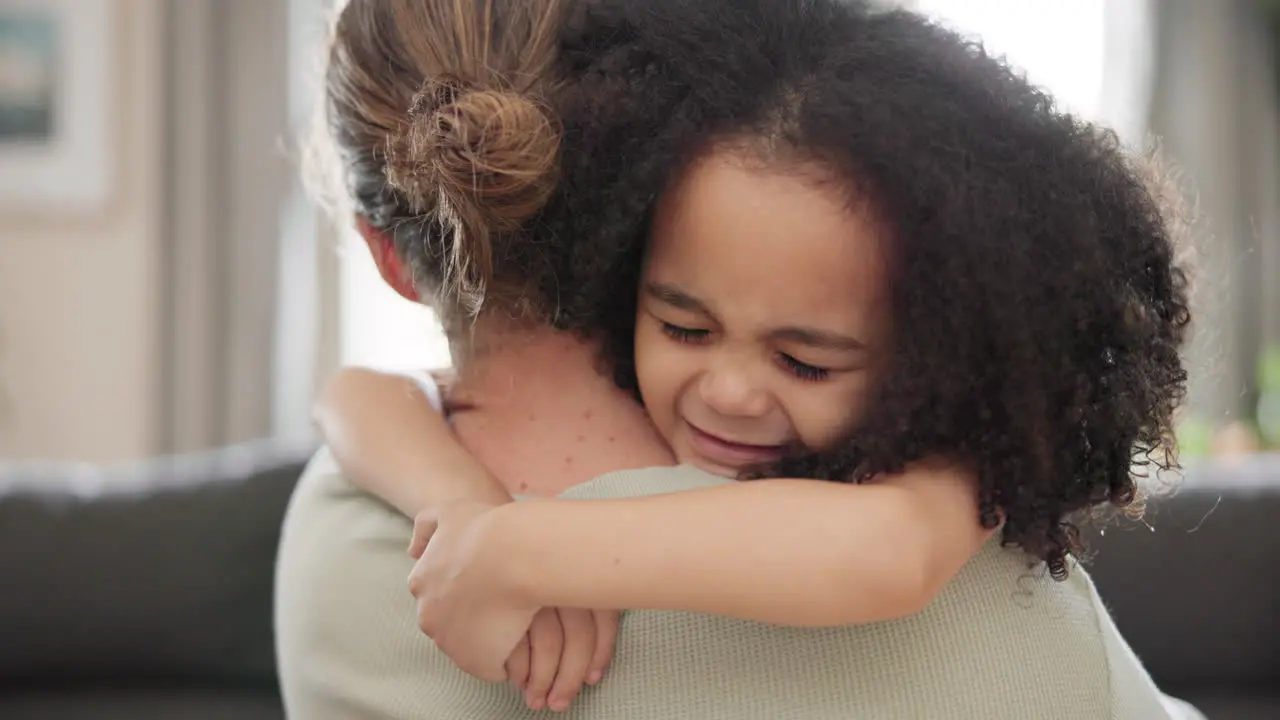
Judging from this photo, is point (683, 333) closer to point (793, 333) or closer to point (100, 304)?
point (793, 333)

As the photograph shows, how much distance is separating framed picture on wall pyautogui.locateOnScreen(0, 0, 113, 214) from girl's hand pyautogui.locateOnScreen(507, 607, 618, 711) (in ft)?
11.0

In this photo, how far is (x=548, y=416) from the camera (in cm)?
91

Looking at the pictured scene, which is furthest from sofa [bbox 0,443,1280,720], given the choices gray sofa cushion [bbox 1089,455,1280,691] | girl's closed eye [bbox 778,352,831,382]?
girl's closed eye [bbox 778,352,831,382]

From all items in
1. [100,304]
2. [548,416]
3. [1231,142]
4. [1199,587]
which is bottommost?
[100,304]

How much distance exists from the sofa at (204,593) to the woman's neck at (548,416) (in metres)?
0.74

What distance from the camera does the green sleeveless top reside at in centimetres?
78

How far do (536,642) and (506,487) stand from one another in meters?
0.16

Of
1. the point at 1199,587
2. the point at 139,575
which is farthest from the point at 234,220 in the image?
the point at 1199,587

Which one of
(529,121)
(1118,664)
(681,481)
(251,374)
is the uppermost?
(529,121)

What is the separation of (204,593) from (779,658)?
101 cm

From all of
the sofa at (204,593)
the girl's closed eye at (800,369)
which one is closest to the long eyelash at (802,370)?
the girl's closed eye at (800,369)

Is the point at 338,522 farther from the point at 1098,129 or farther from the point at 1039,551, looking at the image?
the point at 1098,129

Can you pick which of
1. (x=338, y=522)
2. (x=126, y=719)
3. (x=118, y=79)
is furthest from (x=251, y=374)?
(x=338, y=522)

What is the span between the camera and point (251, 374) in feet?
12.3
